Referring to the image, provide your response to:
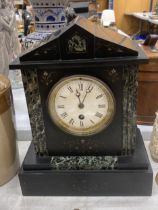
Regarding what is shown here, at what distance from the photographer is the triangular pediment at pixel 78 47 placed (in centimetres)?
44

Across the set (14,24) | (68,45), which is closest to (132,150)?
(68,45)

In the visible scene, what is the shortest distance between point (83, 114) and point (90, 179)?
0.14m

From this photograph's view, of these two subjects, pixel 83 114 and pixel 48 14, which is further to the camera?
pixel 48 14

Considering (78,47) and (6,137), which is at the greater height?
(78,47)

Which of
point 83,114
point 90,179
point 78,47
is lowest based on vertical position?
point 90,179

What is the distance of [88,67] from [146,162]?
23 cm

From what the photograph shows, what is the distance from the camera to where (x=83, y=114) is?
0.51 m

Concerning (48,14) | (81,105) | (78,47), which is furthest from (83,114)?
(48,14)

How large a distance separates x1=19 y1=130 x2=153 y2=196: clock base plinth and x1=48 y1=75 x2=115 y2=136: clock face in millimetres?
87

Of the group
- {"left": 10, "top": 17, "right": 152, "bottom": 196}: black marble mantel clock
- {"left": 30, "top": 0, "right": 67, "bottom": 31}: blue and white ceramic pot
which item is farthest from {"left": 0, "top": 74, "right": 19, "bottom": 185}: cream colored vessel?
{"left": 30, "top": 0, "right": 67, "bottom": 31}: blue and white ceramic pot

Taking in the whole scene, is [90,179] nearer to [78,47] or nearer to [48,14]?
[78,47]

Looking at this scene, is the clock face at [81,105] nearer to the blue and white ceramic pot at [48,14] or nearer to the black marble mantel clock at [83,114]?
the black marble mantel clock at [83,114]

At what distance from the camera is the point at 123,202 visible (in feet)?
1.75

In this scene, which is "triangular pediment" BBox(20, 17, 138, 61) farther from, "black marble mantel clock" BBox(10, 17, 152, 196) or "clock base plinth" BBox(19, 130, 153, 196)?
"clock base plinth" BBox(19, 130, 153, 196)
